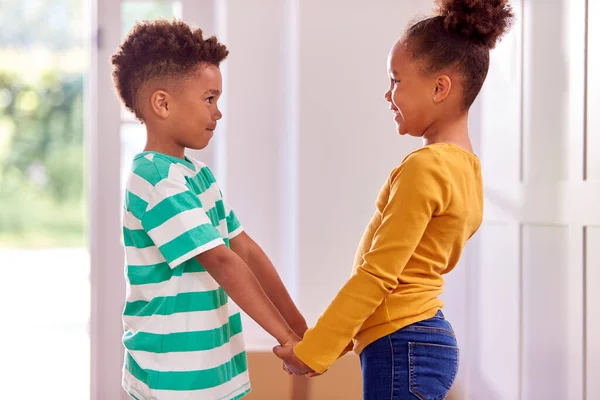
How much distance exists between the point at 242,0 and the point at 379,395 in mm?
1517

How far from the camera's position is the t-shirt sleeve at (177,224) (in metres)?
1.19

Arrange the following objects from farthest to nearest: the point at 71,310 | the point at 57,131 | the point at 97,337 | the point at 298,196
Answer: the point at 57,131
the point at 71,310
the point at 97,337
the point at 298,196

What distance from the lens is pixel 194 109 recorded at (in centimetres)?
133

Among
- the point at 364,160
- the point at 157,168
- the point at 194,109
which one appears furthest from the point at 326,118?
the point at 157,168

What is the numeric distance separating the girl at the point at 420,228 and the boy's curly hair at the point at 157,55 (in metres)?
0.38

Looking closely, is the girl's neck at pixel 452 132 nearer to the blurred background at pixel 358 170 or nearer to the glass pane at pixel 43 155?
the blurred background at pixel 358 170

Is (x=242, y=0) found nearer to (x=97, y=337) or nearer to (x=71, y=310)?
(x=97, y=337)

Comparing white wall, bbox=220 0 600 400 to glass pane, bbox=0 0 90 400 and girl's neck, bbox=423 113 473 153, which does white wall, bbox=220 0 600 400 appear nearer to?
girl's neck, bbox=423 113 473 153

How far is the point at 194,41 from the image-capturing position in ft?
4.39

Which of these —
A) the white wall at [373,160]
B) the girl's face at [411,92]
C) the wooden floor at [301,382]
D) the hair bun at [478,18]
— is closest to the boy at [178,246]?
the girl's face at [411,92]

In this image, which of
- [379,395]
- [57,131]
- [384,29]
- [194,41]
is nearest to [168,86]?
[194,41]

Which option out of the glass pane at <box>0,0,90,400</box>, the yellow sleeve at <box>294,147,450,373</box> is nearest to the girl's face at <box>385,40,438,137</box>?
the yellow sleeve at <box>294,147,450,373</box>

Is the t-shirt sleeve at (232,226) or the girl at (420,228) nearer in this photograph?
the girl at (420,228)

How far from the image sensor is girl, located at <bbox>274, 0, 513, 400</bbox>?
1.18 meters
